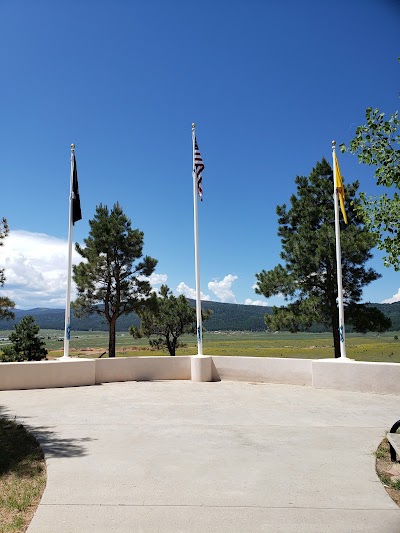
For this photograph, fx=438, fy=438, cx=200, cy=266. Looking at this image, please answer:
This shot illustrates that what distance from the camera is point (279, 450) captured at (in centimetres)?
585

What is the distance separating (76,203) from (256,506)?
38.9ft

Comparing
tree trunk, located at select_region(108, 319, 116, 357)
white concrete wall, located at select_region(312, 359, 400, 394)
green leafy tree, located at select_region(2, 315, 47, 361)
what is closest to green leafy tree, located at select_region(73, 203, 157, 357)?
tree trunk, located at select_region(108, 319, 116, 357)

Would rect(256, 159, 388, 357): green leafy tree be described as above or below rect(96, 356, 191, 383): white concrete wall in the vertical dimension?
above

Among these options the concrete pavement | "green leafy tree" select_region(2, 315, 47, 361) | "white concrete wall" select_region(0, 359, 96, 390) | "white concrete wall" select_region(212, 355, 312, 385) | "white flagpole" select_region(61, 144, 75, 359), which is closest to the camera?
the concrete pavement

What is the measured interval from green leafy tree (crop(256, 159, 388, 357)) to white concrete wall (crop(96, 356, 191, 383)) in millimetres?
10118

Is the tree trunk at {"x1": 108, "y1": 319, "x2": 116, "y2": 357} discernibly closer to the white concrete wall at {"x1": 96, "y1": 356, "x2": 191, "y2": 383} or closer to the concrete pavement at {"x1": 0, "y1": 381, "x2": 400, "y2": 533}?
the white concrete wall at {"x1": 96, "y1": 356, "x2": 191, "y2": 383}

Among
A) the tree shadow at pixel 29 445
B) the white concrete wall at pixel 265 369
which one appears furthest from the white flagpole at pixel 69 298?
the tree shadow at pixel 29 445

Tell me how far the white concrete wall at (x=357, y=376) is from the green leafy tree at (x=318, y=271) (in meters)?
10.2

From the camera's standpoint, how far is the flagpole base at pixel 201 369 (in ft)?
44.1

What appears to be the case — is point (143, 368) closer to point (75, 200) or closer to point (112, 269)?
point (75, 200)

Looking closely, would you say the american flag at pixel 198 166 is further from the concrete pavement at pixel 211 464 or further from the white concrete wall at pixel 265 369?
the concrete pavement at pixel 211 464

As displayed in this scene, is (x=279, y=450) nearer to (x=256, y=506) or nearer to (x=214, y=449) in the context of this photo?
(x=214, y=449)

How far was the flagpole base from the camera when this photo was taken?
13453 millimetres

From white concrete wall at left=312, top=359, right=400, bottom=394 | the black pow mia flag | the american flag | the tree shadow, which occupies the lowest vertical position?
the tree shadow
